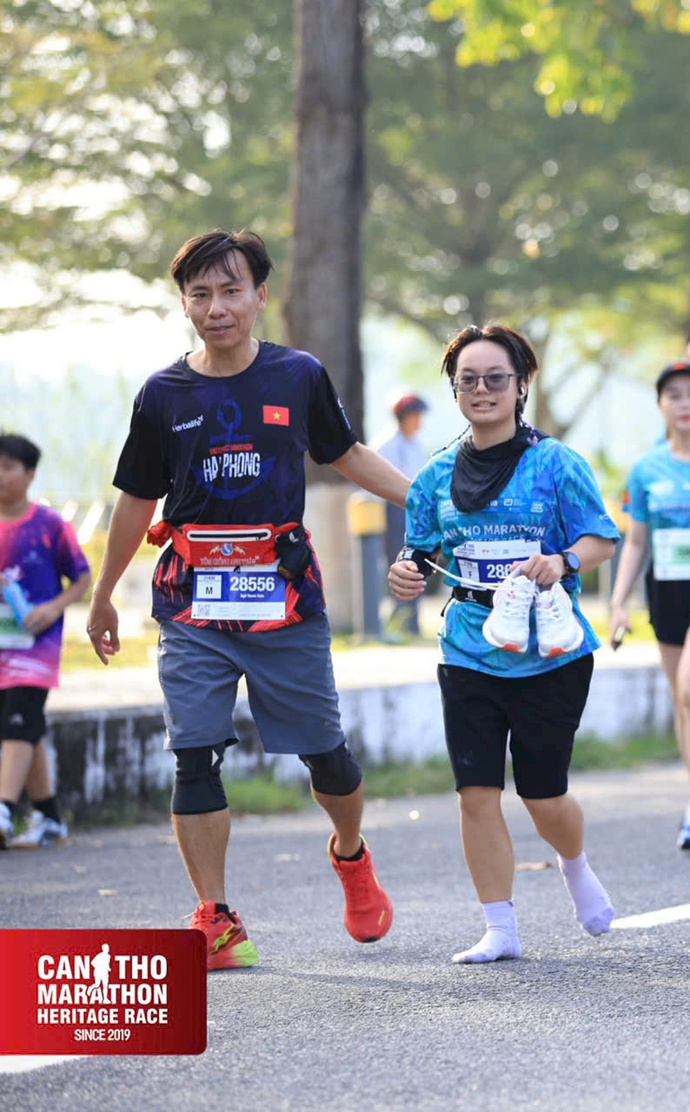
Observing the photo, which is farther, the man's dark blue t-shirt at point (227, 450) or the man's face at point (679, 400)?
the man's face at point (679, 400)

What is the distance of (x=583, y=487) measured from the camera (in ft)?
17.2

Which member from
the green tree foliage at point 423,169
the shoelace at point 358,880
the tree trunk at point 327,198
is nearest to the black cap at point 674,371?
the shoelace at point 358,880

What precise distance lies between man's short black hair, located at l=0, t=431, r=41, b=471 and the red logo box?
4.18 m

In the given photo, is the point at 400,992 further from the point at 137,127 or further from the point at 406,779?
the point at 137,127

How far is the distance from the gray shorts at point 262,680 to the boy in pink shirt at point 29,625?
2655 millimetres

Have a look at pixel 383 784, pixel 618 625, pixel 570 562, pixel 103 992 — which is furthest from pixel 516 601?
pixel 383 784

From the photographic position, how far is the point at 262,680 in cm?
534

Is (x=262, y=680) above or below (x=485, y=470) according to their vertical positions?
below

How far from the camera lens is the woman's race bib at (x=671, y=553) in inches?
297

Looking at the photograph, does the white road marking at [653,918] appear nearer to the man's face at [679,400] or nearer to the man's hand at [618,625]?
the man's hand at [618,625]

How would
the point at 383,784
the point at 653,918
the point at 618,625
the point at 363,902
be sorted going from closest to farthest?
the point at 363,902 < the point at 653,918 < the point at 618,625 < the point at 383,784

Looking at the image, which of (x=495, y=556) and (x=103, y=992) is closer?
(x=103, y=992)

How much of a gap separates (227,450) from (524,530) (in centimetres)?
87

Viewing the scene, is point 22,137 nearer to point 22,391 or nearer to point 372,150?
point 22,391
